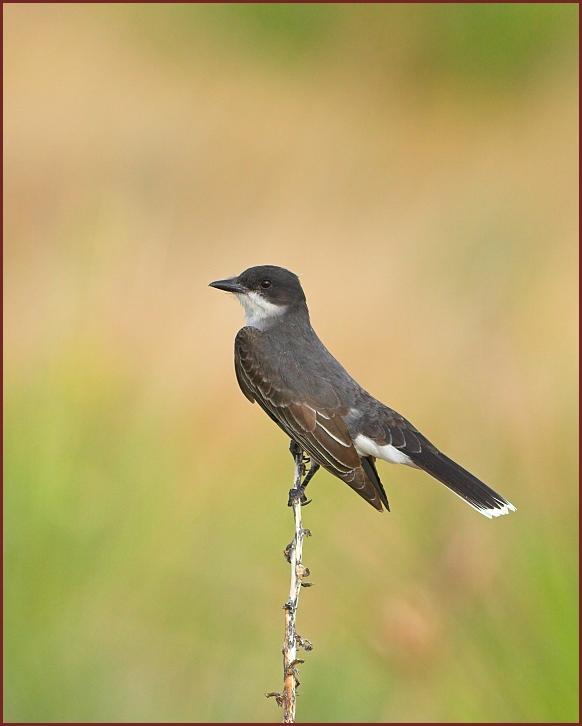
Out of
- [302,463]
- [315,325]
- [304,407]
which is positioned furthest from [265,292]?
[315,325]

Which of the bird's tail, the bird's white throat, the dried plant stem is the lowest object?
the dried plant stem

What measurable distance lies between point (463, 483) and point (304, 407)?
538 millimetres

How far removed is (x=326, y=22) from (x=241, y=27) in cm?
78

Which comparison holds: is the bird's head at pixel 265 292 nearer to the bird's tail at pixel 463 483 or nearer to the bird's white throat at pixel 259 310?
the bird's white throat at pixel 259 310

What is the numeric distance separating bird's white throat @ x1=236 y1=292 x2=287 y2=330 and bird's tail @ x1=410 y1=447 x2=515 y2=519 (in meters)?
0.72

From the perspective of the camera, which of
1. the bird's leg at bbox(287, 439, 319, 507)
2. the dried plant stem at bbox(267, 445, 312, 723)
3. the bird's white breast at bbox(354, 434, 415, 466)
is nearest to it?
the dried plant stem at bbox(267, 445, 312, 723)

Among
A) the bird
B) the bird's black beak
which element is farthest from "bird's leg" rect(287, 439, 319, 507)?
the bird's black beak

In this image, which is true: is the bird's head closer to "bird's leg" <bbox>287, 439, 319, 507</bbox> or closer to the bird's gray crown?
the bird's gray crown

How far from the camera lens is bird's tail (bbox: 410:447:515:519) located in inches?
162

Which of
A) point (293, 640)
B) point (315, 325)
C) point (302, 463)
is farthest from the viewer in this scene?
point (315, 325)

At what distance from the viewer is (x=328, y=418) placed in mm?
4297

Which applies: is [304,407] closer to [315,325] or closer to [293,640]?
[293,640]

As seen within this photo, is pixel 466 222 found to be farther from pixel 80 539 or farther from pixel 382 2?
pixel 382 2

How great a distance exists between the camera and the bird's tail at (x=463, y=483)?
13.5 feet
